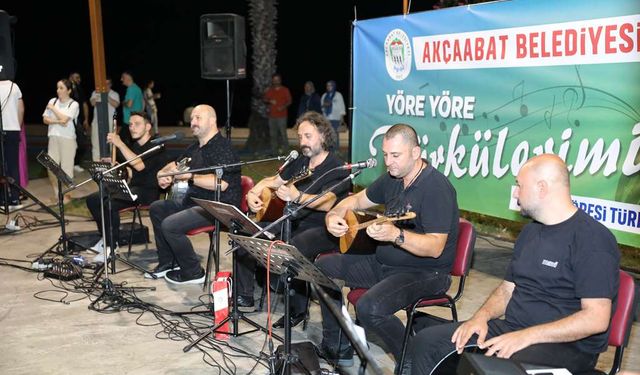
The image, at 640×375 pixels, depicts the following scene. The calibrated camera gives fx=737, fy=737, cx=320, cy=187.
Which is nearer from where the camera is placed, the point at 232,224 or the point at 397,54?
the point at 232,224

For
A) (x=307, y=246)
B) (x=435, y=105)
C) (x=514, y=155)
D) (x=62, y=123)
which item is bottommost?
(x=307, y=246)

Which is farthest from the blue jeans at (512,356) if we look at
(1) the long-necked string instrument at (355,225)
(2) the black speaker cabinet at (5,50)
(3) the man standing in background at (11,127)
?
(3) the man standing in background at (11,127)

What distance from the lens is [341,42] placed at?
97.8 ft

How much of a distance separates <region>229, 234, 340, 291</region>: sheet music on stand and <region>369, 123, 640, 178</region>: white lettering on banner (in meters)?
2.54

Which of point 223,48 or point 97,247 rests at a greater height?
point 223,48

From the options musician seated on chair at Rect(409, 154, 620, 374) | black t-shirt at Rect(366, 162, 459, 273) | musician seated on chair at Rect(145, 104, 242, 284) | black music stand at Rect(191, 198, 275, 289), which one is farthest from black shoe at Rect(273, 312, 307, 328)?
musician seated on chair at Rect(409, 154, 620, 374)

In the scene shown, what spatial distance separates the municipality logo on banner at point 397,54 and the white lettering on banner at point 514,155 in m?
0.56

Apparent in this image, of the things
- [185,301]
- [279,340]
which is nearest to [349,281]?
[279,340]

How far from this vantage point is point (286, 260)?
365 cm

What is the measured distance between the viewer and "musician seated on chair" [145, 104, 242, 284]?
20.4 feet

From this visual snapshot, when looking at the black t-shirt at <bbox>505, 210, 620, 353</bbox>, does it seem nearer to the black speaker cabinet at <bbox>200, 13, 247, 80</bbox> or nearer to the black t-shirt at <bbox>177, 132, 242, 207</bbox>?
the black t-shirt at <bbox>177, 132, 242, 207</bbox>

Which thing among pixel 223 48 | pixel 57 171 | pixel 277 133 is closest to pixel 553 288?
pixel 57 171

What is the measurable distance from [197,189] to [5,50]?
11.5 feet

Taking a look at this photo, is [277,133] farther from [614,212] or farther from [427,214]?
[427,214]
